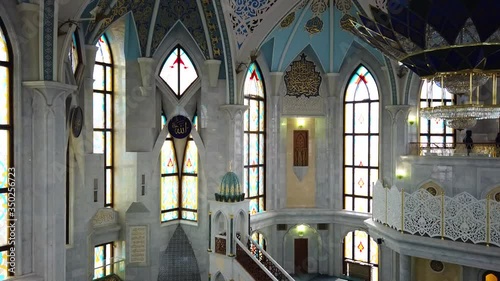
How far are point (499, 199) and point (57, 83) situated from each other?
8814mm

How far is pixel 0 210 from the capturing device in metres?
7.03

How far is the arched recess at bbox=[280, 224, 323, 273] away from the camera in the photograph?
1430 centimetres

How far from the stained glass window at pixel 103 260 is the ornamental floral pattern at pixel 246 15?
5606 mm

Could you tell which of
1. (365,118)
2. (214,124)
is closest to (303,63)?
(365,118)

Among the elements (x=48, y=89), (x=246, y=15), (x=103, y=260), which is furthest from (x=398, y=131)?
(x=48, y=89)

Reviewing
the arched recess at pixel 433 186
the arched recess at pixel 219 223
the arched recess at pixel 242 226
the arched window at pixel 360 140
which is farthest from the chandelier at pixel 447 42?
the arched window at pixel 360 140

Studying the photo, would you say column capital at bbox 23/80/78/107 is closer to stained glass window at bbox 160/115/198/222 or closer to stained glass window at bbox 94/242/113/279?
stained glass window at bbox 94/242/113/279

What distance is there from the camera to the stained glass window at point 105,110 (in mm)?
10555

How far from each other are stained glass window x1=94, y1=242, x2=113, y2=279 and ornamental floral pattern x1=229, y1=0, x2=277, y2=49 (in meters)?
5.61

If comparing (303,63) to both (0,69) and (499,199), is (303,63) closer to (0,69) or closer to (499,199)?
(499,199)

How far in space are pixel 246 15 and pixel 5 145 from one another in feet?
20.4

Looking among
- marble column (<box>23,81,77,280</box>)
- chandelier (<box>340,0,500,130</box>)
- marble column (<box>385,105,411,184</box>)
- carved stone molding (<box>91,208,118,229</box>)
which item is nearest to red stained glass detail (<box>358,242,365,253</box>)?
marble column (<box>385,105,411,184</box>)

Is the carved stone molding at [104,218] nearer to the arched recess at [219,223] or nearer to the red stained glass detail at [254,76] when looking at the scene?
the arched recess at [219,223]

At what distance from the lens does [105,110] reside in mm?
10789
